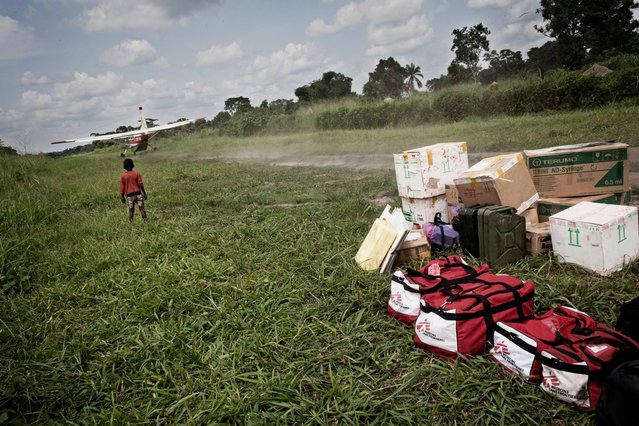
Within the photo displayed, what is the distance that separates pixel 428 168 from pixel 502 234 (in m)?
1.28

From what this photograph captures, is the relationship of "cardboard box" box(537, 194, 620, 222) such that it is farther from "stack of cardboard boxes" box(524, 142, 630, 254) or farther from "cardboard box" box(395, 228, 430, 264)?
"cardboard box" box(395, 228, 430, 264)

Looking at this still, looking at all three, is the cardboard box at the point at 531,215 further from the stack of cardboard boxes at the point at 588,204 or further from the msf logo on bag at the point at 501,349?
the msf logo on bag at the point at 501,349

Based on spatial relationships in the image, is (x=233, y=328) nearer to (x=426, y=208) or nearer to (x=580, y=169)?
(x=426, y=208)

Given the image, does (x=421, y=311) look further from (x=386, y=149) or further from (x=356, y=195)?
(x=386, y=149)

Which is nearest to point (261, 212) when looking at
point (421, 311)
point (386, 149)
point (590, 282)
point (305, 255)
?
point (305, 255)

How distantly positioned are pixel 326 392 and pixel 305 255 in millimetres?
2335

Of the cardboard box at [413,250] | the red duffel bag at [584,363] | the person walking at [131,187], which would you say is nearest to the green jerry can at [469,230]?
the cardboard box at [413,250]

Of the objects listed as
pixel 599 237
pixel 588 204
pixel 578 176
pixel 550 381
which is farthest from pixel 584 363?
pixel 578 176

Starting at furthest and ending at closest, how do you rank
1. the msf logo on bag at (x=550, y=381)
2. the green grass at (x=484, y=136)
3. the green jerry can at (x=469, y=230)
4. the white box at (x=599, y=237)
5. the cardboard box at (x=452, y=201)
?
the green grass at (x=484, y=136)
the cardboard box at (x=452, y=201)
the green jerry can at (x=469, y=230)
the white box at (x=599, y=237)
the msf logo on bag at (x=550, y=381)

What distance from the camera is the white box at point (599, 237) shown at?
3.42m

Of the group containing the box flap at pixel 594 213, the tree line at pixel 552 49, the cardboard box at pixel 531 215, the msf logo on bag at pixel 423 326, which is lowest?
the msf logo on bag at pixel 423 326

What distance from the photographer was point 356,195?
7.68 m

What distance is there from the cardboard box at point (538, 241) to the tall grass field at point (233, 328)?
0.50 feet

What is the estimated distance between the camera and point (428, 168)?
15.7 ft
